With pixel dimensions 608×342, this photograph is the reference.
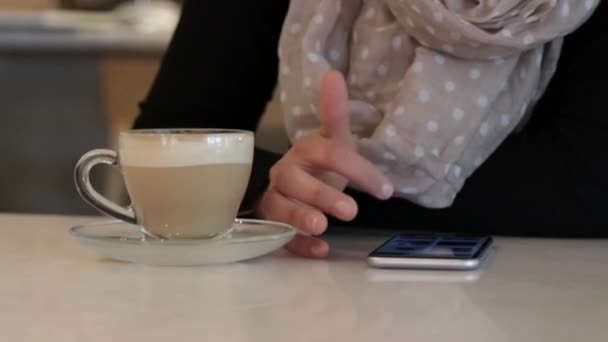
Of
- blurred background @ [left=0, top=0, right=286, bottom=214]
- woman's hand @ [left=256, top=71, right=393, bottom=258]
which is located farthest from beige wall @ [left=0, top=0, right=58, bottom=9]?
woman's hand @ [left=256, top=71, right=393, bottom=258]

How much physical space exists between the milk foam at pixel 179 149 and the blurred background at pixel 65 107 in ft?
3.50

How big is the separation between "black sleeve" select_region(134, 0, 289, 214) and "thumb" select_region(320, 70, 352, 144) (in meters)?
0.32

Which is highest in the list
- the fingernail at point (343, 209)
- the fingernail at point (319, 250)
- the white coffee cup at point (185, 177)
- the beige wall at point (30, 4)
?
the white coffee cup at point (185, 177)

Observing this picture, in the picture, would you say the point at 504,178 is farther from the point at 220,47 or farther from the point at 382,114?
the point at 220,47

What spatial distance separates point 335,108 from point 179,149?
15cm

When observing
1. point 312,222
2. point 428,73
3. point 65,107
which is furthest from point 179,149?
point 65,107

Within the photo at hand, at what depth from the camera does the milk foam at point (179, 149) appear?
588mm

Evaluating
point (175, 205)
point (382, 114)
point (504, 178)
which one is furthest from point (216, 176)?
point (504, 178)

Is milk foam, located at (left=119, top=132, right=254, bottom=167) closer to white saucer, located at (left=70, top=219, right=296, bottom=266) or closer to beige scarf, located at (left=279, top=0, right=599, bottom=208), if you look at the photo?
white saucer, located at (left=70, top=219, right=296, bottom=266)

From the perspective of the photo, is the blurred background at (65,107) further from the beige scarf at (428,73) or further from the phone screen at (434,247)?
the phone screen at (434,247)

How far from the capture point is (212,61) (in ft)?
3.33

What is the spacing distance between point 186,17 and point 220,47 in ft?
0.18

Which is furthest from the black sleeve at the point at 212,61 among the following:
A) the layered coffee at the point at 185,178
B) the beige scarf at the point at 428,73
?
the layered coffee at the point at 185,178

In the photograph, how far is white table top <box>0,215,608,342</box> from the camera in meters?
0.43
